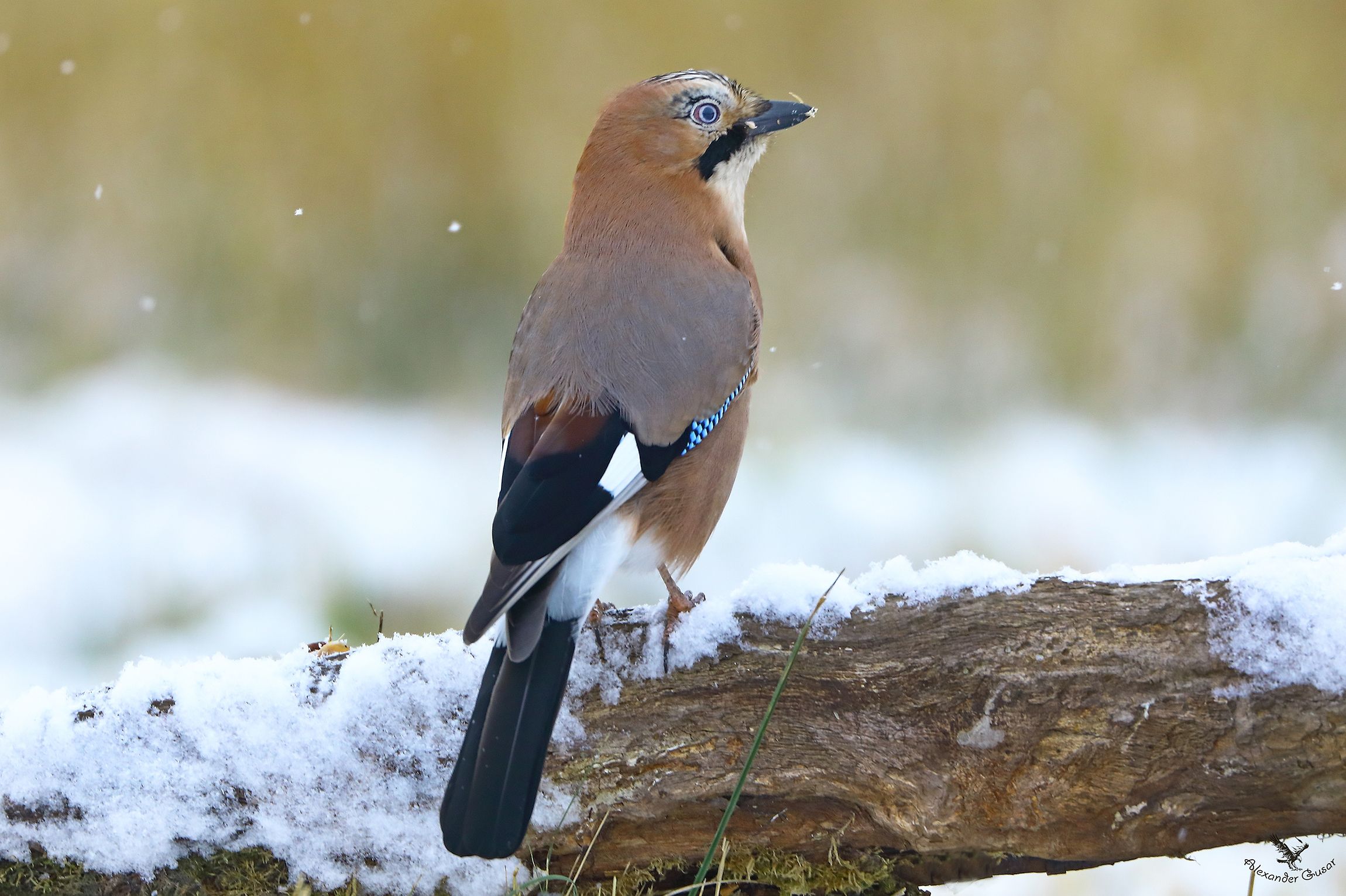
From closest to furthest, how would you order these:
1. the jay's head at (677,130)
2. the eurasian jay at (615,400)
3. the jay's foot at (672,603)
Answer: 1. the eurasian jay at (615,400)
2. the jay's foot at (672,603)
3. the jay's head at (677,130)

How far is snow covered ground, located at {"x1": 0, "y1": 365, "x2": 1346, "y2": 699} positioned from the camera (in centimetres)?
545

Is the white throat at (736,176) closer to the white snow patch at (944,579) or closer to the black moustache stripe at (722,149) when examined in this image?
the black moustache stripe at (722,149)

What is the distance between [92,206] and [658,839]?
5.43 meters

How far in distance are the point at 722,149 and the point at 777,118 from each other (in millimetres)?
179

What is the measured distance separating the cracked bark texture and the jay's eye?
1496 mm

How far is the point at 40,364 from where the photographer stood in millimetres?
6266

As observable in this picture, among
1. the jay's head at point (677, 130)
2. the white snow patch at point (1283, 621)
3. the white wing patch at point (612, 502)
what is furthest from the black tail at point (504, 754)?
the jay's head at point (677, 130)

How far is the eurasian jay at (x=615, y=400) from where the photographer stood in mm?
2109

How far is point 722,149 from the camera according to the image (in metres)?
3.24

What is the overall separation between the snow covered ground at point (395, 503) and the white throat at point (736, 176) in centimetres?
229

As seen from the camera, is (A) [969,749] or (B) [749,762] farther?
(A) [969,749]

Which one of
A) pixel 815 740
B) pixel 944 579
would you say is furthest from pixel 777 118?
pixel 815 740

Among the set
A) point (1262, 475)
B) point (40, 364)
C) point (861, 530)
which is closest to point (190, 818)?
point (861, 530)

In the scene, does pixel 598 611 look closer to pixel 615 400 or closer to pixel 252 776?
pixel 615 400
